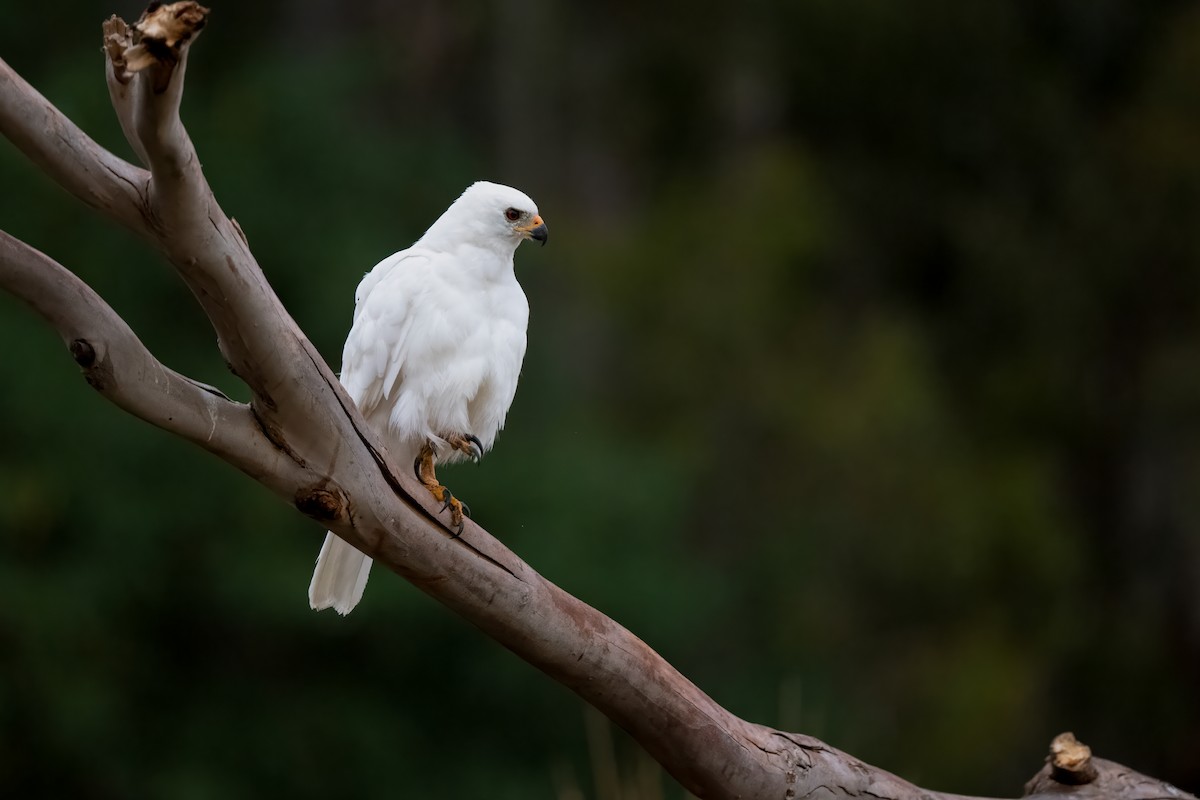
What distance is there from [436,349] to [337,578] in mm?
803

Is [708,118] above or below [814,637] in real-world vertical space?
above

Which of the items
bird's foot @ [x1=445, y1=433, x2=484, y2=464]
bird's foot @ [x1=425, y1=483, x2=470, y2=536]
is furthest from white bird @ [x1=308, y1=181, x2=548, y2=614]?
bird's foot @ [x1=425, y1=483, x2=470, y2=536]

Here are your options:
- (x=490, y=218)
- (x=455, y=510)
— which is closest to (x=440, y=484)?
(x=455, y=510)

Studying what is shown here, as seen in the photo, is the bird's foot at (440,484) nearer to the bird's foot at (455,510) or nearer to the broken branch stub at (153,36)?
the bird's foot at (455,510)

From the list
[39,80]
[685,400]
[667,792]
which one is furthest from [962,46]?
[39,80]

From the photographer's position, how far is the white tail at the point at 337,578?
4816 millimetres

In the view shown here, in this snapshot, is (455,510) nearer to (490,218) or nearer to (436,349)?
(436,349)

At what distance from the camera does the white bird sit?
473cm

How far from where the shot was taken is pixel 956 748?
13.6m

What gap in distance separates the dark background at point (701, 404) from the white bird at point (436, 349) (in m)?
7.50

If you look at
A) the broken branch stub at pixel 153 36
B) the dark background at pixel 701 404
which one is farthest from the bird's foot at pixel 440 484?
the dark background at pixel 701 404

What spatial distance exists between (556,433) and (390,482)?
10.2m

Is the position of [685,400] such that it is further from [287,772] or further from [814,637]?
[287,772]

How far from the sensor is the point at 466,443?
482 centimetres
